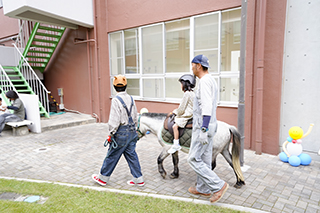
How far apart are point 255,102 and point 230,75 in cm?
108

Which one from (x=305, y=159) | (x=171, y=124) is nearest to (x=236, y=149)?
(x=171, y=124)

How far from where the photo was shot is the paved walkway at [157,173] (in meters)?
3.51

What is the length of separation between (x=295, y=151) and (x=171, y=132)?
A: 292cm

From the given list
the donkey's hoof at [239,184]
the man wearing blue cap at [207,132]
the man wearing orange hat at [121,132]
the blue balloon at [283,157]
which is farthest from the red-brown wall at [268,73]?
the man wearing orange hat at [121,132]

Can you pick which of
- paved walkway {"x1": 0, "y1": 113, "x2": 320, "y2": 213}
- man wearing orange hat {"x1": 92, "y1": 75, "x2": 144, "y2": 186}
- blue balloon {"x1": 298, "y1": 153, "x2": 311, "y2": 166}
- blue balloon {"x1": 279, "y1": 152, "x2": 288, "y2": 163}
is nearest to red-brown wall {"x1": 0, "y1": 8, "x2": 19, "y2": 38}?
paved walkway {"x1": 0, "y1": 113, "x2": 320, "y2": 213}

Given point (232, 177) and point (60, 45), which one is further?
point (60, 45)

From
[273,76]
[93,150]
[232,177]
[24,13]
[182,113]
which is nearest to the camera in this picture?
[182,113]

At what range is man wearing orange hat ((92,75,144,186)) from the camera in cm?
369

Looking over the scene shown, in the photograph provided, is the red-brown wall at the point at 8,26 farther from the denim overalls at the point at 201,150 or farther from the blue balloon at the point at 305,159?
the blue balloon at the point at 305,159

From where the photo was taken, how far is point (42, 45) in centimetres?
1107

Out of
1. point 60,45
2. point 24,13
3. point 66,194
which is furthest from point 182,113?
point 60,45

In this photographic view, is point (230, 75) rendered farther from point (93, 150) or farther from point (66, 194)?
point (66, 194)

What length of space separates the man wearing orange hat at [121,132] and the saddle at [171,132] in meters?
0.52

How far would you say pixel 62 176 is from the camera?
4.44m
